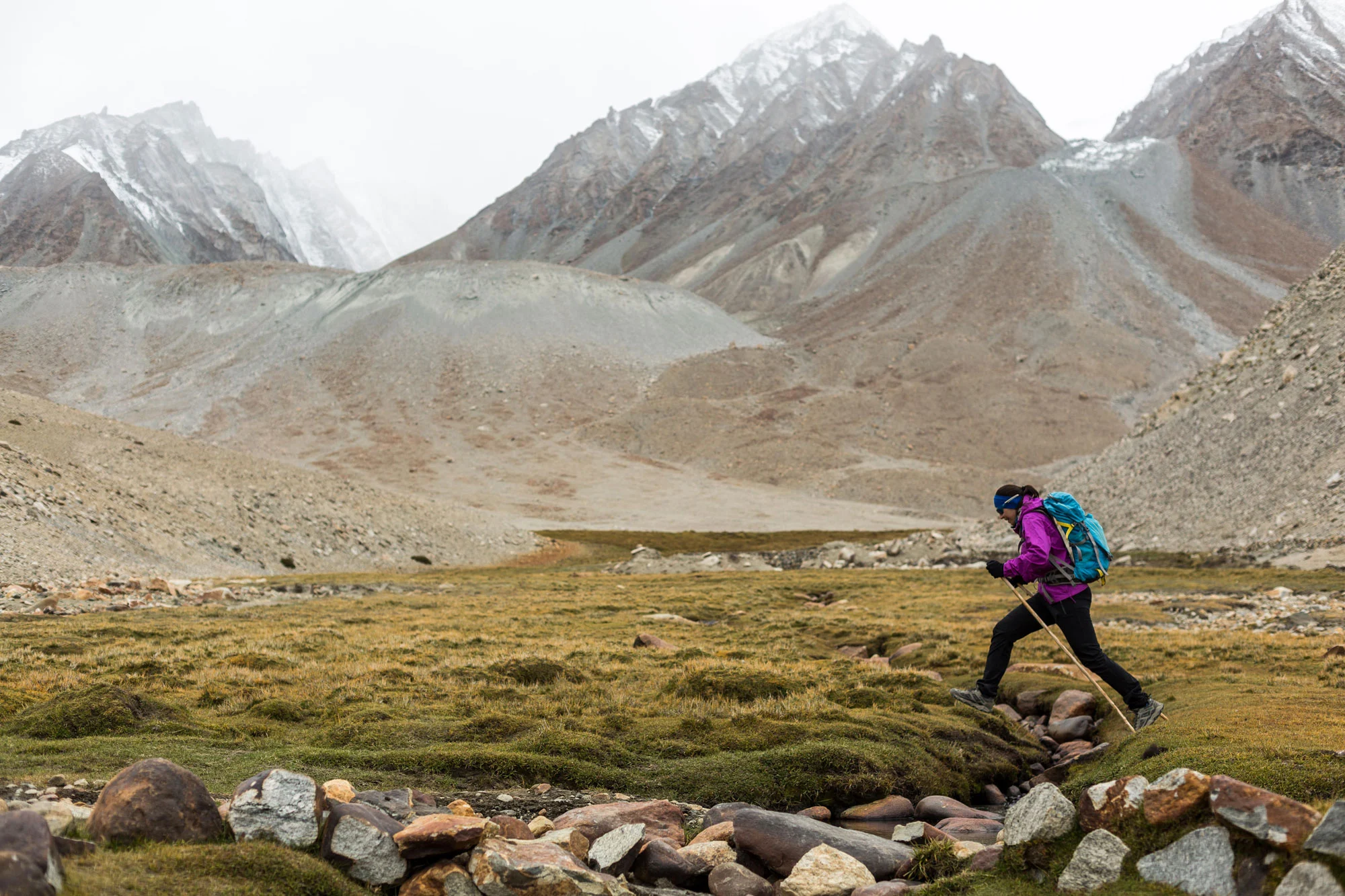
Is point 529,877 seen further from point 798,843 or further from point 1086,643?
point 1086,643

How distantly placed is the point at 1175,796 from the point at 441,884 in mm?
5425

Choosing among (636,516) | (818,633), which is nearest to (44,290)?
(636,516)

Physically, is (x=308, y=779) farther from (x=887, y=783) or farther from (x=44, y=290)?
(x=44, y=290)

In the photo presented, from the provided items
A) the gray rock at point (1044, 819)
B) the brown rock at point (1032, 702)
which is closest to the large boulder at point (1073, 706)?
the brown rock at point (1032, 702)

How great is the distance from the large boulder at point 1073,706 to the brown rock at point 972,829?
181 inches

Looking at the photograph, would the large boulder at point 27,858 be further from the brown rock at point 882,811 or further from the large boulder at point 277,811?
the brown rock at point 882,811

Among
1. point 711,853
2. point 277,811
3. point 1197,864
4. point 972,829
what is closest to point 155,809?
point 277,811

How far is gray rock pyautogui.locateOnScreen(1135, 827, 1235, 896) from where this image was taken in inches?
241

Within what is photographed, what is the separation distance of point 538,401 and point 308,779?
5174 inches

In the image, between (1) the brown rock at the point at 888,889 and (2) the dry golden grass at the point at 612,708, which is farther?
(2) the dry golden grass at the point at 612,708

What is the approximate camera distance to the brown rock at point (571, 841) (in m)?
8.00

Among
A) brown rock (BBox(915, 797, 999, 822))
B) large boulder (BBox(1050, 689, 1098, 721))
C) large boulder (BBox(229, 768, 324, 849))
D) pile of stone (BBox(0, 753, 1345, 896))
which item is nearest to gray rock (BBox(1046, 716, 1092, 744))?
large boulder (BBox(1050, 689, 1098, 721))

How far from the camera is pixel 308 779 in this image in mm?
7520

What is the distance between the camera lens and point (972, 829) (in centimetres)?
955
